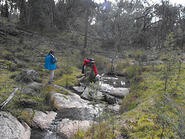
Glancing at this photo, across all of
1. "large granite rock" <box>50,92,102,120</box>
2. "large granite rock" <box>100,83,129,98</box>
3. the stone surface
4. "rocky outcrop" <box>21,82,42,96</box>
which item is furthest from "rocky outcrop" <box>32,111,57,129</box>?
"large granite rock" <box>100,83,129,98</box>

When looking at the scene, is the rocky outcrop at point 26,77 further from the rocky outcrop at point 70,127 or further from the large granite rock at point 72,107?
the rocky outcrop at point 70,127

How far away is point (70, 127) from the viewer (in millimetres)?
8625

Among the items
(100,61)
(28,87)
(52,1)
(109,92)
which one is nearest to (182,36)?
(100,61)

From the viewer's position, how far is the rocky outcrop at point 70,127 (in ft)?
26.9

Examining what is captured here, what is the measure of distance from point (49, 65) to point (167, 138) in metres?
8.52

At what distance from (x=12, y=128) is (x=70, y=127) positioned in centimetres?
181

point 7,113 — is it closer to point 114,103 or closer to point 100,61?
point 114,103

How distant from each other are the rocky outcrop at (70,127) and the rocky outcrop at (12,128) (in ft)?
3.29

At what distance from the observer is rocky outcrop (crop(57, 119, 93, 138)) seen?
819 centimetres

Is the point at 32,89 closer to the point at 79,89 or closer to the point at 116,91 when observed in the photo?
the point at 79,89

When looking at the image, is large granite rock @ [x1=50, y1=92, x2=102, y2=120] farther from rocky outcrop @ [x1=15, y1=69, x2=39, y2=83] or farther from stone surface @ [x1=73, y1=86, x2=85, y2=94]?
rocky outcrop @ [x1=15, y1=69, x2=39, y2=83]

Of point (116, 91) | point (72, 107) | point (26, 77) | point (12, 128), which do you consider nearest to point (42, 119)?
point (12, 128)

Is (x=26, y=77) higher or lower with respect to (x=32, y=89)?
higher

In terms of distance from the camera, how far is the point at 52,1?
36156 mm
